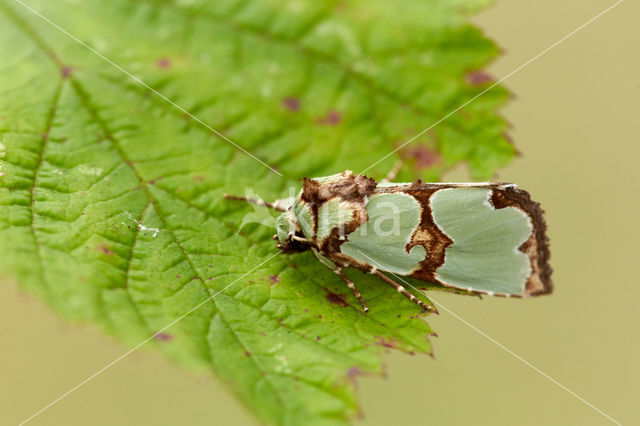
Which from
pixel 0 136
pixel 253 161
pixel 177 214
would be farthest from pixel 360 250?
pixel 0 136

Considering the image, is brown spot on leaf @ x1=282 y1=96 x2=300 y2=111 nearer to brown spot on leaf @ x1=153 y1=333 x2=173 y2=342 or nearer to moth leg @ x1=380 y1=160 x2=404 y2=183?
moth leg @ x1=380 y1=160 x2=404 y2=183

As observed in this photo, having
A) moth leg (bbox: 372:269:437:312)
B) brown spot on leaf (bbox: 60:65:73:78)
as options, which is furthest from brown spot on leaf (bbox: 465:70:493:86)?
brown spot on leaf (bbox: 60:65:73:78)

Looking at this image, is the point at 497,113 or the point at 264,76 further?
the point at 264,76

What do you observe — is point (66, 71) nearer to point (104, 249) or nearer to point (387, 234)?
point (104, 249)

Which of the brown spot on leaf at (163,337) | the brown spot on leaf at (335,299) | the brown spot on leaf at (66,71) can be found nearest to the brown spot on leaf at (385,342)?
the brown spot on leaf at (335,299)

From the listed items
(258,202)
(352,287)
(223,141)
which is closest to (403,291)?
(352,287)

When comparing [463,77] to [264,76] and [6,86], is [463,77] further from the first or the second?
[6,86]
